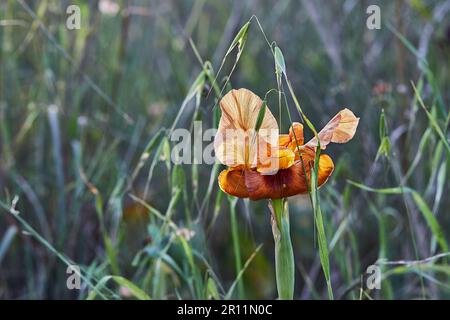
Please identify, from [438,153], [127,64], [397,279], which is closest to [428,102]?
[397,279]

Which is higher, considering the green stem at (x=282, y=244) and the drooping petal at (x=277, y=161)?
the drooping petal at (x=277, y=161)

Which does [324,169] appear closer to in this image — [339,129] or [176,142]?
[339,129]

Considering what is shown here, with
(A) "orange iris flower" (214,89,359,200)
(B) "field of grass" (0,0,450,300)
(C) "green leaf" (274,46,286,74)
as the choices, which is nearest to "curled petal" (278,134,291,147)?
(A) "orange iris flower" (214,89,359,200)

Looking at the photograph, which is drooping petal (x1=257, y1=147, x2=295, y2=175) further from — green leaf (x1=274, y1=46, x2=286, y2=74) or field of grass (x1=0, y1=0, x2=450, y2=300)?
field of grass (x1=0, y1=0, x2=450, y2=300)

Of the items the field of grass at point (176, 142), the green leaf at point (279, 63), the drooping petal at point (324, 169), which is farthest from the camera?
the field of grass at point (176, 142)

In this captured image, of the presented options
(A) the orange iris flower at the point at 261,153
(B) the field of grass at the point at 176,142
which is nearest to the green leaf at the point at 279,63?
(A) the orange iris flower at the point at 261,153

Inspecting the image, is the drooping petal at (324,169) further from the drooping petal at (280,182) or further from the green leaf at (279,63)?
the green leaf at (279,63)
